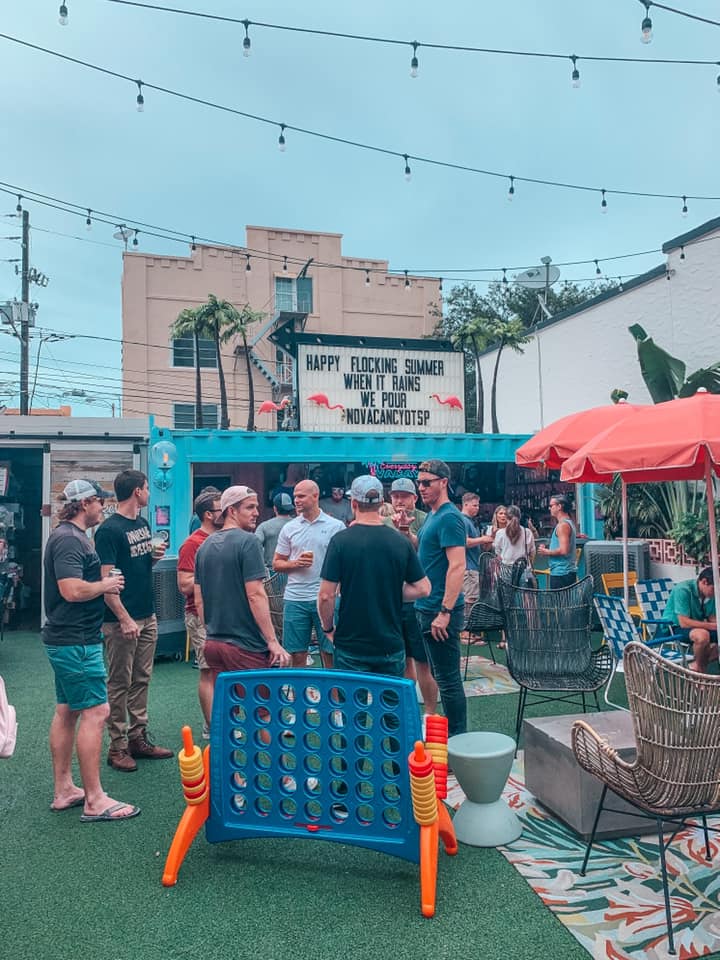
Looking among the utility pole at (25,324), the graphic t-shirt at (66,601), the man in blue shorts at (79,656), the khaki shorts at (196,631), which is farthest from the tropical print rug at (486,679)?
the utility pole at (25,324)

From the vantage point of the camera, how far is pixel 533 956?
2.51 metres

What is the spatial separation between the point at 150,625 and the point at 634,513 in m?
8.76

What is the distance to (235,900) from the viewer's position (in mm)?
2941

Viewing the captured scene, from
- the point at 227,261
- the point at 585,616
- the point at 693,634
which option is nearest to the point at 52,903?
the point at 585,616

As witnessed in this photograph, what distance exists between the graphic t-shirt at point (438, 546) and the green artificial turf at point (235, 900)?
146 cm

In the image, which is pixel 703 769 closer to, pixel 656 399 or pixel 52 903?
→ pixel 52 903

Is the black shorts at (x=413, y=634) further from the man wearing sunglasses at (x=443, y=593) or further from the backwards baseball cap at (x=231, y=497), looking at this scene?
the backwards baseball cap at (x=231, y=497)

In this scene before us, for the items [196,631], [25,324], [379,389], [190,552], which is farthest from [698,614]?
[25,324]

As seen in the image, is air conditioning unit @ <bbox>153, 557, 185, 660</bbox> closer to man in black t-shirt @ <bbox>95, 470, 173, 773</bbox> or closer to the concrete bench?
man in black t-shirt @ <bbox>95, 470, 173, 773</bbox>

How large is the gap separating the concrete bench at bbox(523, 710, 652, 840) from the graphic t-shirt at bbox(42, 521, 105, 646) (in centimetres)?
244

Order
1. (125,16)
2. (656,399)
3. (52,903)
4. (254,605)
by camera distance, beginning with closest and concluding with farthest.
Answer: (52,903), (254,605), (125,16), (656,399)

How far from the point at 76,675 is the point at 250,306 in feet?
69.0

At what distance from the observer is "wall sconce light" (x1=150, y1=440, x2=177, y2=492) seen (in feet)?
31.7

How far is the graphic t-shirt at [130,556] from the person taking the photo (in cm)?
432
